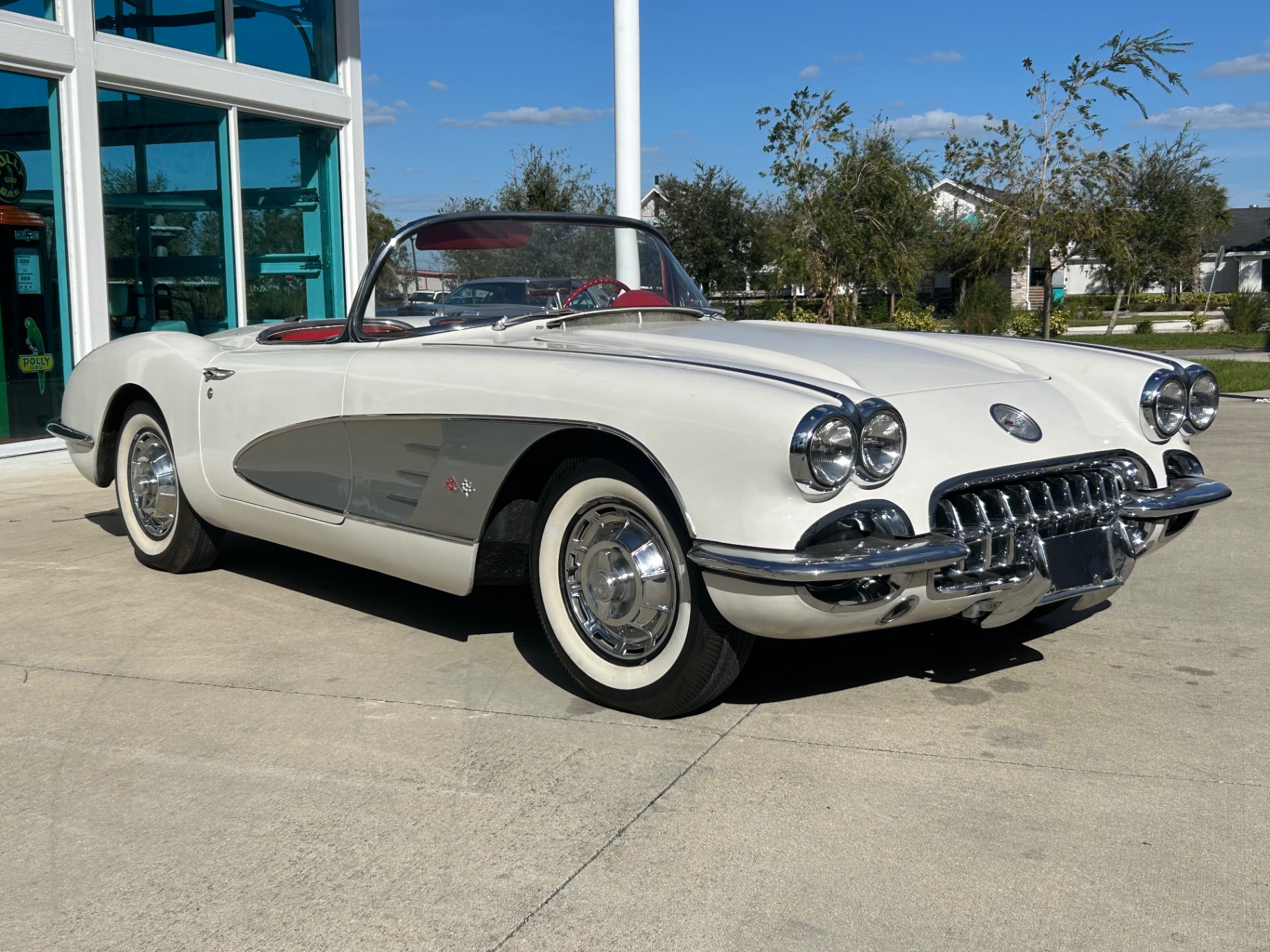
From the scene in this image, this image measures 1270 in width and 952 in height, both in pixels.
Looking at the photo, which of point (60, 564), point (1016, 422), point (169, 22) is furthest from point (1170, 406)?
point (169, 22)

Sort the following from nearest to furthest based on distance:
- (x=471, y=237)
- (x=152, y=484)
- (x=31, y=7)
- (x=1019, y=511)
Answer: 1. (x=1019, y=511)
2. (x=471, y=237)
3. (x=152, y=484)
4. (x=31, y=7)

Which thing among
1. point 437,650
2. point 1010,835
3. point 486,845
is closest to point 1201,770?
point 1010,835

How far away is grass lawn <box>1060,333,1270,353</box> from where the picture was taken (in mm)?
23328

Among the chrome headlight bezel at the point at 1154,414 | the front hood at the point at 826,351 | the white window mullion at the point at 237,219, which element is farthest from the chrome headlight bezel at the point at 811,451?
the white window mullion at the point at 237,219

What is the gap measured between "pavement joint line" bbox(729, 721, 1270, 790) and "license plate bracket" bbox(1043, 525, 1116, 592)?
50 cm

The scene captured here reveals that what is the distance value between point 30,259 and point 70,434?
13.6 ft

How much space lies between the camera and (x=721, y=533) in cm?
295

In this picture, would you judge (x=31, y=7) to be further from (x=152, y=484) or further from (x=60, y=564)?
(x=152, y=484)

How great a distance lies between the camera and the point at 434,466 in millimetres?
3670

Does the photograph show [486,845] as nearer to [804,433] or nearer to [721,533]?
[721,533]

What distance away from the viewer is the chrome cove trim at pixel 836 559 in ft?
9.27

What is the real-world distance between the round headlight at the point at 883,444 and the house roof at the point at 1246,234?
204ft

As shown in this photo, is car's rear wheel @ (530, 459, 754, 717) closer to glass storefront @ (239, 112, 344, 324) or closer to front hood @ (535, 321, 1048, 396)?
front hood @ (535, 321, 1048, 396)

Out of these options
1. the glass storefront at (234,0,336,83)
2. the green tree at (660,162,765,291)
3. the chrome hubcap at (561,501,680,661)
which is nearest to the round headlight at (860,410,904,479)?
the chrome hubcap at (561,501,680,661)
